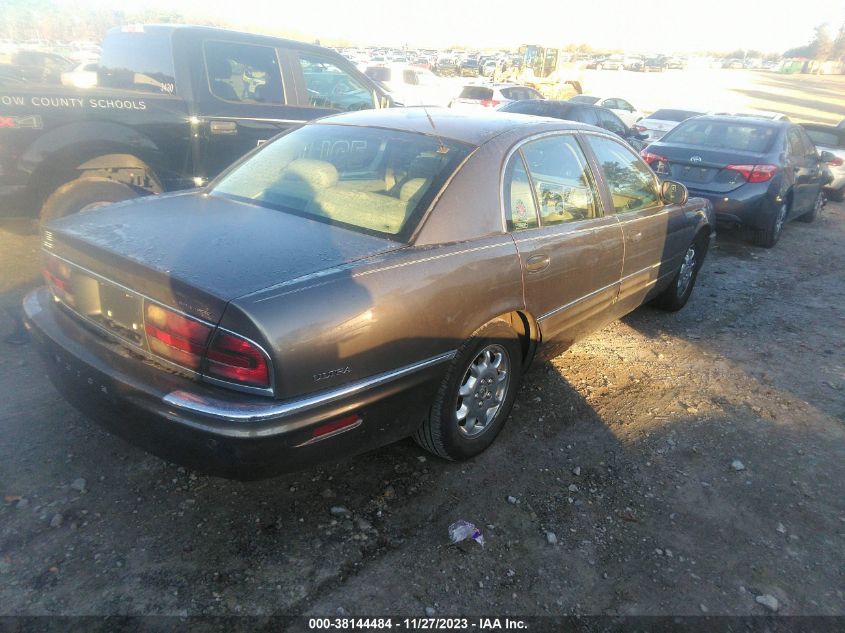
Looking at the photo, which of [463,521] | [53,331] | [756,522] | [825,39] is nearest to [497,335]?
[463,521]

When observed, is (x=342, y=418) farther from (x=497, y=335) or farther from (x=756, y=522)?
(x=756, y=522)

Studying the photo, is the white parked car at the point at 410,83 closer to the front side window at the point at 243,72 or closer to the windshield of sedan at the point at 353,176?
the front side window at the point at 243,72

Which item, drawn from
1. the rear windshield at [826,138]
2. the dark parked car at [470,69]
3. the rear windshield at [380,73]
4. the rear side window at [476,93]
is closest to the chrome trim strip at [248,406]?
the rear windshield at [826,138]

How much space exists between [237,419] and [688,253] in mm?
4322

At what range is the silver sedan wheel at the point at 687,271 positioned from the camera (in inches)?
201

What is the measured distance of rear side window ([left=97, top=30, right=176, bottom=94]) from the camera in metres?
5.29

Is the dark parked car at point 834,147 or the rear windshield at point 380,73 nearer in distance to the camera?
the dark parked car at point 834,147

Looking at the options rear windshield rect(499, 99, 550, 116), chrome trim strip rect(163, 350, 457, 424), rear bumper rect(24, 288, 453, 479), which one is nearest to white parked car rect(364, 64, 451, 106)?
rear windshield rect(499, 99, 550, 116)

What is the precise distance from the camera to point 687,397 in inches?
154

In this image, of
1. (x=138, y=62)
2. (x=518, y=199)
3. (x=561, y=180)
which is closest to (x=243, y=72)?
(x=138, y=62)

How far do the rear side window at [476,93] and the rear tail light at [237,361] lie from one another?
16380 millimetres

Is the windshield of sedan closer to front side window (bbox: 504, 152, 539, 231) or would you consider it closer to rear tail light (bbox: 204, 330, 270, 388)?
front side window (bbox: 504, 152, 539, 231)

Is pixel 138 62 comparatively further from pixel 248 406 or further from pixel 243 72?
pixel 248 406

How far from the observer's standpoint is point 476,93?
17250 millimetres
